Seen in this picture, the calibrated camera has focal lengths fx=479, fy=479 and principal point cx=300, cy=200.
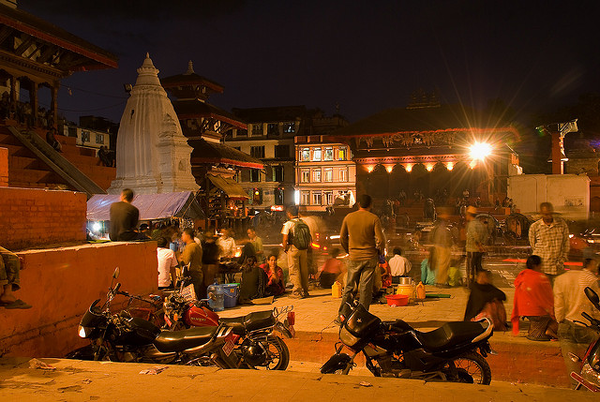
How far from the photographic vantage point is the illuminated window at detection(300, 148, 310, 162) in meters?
56.9

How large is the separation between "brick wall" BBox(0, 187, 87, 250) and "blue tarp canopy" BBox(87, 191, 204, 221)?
796cm

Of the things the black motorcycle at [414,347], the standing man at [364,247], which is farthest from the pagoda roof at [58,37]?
the black motorcycle at [414,347]

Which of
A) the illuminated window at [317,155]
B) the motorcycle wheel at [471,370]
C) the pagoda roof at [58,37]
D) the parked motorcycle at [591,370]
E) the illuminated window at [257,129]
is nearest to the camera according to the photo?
the parked motorcycle at [591,370]

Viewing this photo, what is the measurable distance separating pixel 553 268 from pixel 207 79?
1180 inches

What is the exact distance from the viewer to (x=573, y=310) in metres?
5.57

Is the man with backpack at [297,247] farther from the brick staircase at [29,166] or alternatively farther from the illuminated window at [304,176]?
the illuminated window at [304,176]

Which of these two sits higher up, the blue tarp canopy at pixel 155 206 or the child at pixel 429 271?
the blue tarp canopy at pixel 155 206

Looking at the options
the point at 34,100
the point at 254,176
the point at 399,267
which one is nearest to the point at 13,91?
the point at 34,100

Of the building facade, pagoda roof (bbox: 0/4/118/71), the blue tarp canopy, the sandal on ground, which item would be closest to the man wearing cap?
the sandal on ground

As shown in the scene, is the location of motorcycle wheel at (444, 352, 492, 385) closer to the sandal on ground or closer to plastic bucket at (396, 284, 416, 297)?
plastic bucket at (396, 284, 416, 297)

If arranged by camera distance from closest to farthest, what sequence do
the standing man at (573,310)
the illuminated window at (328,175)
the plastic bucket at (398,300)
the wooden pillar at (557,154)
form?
the standing man at (573,310) < the plastic bucket at (398,300) < the wooden pillar at (557,154) < the illuminated window at (328,175)

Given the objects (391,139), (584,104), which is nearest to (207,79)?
(391,139)

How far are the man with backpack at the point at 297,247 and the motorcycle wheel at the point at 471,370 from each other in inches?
192

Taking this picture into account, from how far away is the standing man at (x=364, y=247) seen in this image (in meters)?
7.47
